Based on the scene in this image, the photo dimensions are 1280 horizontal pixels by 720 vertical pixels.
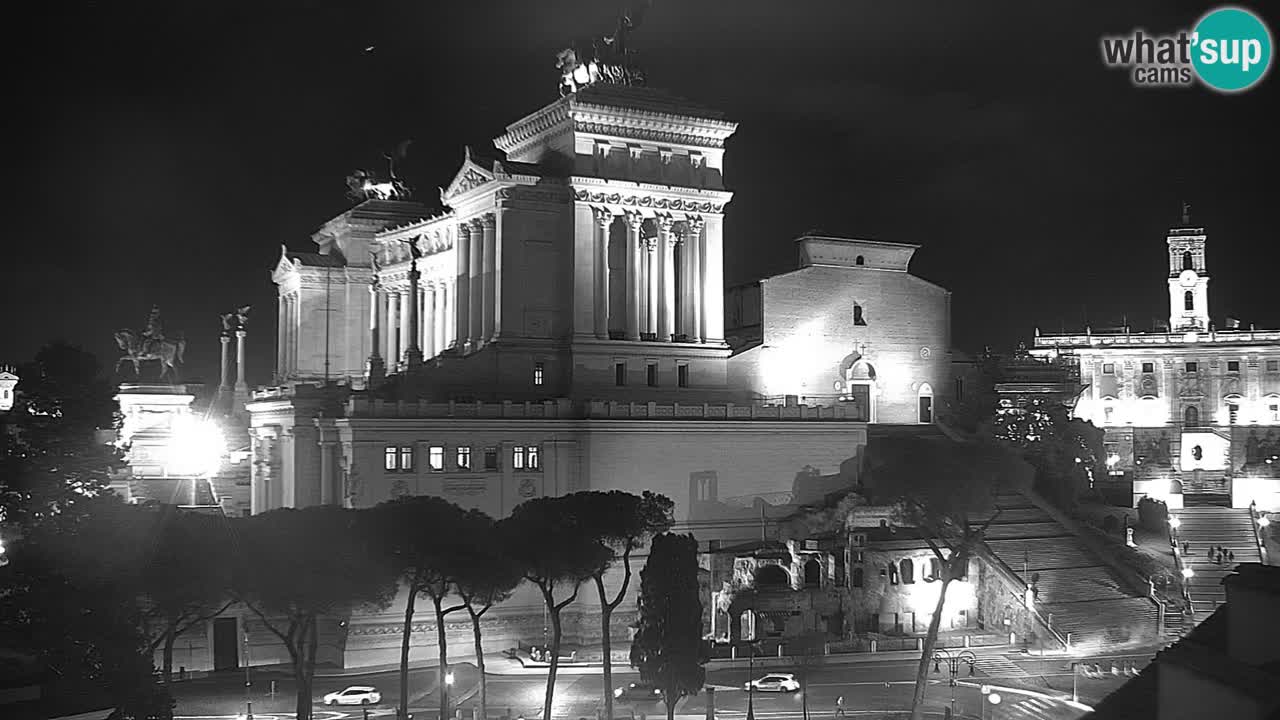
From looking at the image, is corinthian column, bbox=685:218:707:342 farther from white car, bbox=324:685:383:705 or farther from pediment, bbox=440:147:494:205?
white car, bbox=324:685:383:705

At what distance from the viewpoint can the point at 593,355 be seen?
76.2 metres

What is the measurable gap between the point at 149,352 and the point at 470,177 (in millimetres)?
23299

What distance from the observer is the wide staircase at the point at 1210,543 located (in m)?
72.6

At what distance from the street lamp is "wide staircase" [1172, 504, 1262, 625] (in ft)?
49.2

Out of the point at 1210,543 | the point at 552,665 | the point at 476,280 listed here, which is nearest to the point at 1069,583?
the point at 1210,543

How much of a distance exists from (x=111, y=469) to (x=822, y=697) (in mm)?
32740

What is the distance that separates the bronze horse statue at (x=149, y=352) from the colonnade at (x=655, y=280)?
90.5ft

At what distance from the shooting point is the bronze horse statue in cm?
8081

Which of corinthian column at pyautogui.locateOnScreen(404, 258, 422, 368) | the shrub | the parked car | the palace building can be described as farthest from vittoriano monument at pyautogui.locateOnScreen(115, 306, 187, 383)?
the palace building

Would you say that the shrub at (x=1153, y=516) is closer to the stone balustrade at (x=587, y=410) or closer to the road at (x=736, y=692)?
the stone balustrade at (x=587, y=410)

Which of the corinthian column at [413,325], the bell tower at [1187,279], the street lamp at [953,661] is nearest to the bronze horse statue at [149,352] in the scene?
the corinthian column at [413,325]

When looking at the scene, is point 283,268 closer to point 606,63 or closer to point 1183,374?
point 606,63

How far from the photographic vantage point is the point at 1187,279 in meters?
128

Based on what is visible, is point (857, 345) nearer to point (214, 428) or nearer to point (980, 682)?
point (980, 682)
